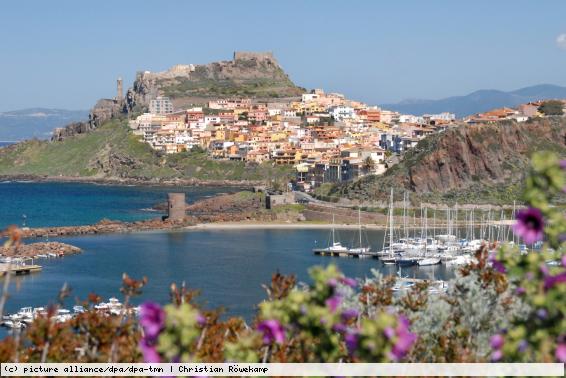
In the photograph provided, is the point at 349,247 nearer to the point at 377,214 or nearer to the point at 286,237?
the point at 286,237

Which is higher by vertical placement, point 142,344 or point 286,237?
point 142,344

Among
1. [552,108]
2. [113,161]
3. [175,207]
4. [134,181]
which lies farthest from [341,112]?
[175,207]

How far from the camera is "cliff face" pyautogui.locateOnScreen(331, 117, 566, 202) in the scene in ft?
151

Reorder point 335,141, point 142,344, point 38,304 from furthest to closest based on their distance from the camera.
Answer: point 335,141 → point 38,304 → point 142,344

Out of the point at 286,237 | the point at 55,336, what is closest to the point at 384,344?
the point at 55,336

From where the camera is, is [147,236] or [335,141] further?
[335,141]

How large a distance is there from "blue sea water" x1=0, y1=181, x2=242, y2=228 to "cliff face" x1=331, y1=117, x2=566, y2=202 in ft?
32.8

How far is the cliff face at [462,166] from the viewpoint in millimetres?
46094

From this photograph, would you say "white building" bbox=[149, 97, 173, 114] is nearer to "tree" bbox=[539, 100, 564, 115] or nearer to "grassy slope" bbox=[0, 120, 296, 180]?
"grassy slope" bbox=[0, 120, 296, 180]

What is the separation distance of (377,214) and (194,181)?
80.3 feet

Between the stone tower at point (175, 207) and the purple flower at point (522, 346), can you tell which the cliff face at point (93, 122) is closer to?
the stone tower at point (175, 207)

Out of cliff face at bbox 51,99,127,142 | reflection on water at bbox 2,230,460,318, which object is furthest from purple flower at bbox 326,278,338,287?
cliff face at bbox 51,99,127,142

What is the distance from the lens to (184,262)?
1128 inches

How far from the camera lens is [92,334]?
6309 millimetres
